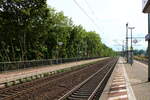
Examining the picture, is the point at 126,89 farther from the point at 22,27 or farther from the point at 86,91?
the point at 22,27

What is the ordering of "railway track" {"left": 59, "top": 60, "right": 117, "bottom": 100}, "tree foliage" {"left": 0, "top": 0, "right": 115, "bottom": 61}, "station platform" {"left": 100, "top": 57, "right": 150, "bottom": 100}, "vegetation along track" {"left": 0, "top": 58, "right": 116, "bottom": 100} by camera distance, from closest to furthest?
"station platform" {"left": 100, "top": 57, "right": 150, "bottom": 100}
"railway track" {"left": 59, "top": 60, "right": 117, "bottom": 100}
"vegetation along track" {"left": 0, "top": 58, "right": 116, "bottom": 100}
"tree foliage" {"left": 0, "top": 0, "right": 115, "bottom": 61}

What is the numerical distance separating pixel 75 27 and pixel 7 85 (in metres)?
63.8

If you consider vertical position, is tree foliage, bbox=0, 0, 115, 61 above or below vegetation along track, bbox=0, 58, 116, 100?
above

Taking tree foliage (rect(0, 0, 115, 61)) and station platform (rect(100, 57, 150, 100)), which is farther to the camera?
tree foliage (rect(0, 0, 115, 61))

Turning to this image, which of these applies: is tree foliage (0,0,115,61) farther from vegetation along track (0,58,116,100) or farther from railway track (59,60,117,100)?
railway track (59,60,117,100)

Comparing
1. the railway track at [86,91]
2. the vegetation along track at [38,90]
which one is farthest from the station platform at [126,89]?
the vegetation along track at [38,90]

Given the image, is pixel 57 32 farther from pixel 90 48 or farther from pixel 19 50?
pixel 90 48

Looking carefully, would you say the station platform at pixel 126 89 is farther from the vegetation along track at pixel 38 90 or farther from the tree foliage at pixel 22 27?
the tree foliage at pixel 22 27

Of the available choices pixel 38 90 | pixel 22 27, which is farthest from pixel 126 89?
pixel 22 27

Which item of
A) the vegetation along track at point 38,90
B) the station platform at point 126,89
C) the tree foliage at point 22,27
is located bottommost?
the vegetation along track at point 38,90

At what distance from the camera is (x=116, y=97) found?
12.8 metres

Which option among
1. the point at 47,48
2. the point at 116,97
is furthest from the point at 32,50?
the point at 116,97

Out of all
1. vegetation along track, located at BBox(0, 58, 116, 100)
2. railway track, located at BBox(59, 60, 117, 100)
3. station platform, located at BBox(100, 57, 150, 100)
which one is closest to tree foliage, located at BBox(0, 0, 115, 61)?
vegetation along track, located at BBox(0, 58, 116, 100)

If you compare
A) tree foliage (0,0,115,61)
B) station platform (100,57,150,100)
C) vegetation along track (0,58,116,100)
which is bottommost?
vegetation along track (0,58,116,100)
